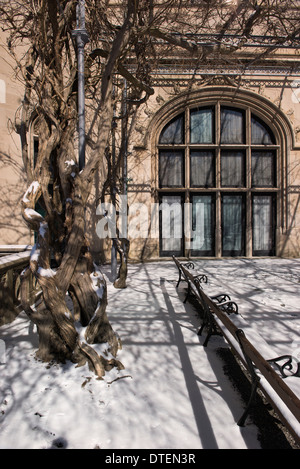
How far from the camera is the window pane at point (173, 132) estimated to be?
383 inches

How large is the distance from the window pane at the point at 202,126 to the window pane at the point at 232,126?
43 cm

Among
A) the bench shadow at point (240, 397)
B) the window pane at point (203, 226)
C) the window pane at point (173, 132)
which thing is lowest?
the bench shadow at point (240, 397)

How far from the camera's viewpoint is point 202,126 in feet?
32.3

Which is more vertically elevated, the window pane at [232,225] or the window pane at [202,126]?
the window pane at [202,126]

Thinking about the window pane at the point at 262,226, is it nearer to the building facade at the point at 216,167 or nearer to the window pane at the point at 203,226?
the building facade at the point at 216,167

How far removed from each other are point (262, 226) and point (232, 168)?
240cm

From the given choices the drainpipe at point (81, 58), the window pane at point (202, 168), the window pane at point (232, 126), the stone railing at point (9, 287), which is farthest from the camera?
the window pane at point (202, 168)

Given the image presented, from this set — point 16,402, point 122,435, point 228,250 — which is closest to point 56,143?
point 16,402

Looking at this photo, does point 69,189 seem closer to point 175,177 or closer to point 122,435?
point 122,435

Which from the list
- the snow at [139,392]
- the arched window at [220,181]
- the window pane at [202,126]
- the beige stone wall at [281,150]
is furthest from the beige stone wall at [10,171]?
the window pane at [202,126]

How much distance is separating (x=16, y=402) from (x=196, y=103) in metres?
9.72

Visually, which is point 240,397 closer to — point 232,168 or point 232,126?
point 232,168

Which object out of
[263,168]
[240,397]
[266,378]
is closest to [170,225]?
[263,168]

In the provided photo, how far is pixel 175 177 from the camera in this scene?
989 centimetres
